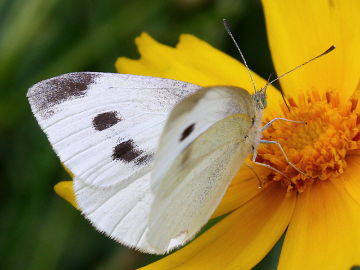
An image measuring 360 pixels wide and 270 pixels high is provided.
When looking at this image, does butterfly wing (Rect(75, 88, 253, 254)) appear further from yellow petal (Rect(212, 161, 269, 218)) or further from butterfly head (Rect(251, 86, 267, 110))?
yellow petal (Rect(212, 161, 269, 218))

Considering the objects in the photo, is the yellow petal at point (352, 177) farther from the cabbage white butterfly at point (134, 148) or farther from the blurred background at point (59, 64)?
the blurred background at point (59, 64)

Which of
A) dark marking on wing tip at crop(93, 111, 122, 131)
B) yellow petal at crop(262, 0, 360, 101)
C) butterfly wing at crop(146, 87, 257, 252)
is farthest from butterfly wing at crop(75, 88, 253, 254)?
yellow petal at crop(262, 0, 360, 101)

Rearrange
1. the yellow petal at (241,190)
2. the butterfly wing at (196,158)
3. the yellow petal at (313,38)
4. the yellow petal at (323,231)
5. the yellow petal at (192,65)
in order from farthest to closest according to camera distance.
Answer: the yellow petal at (192,65)
the yellow petal at (313,38)
the yellow petal at (241,190)
the yellow petal at (323,231)
the butterfly wing at (196,158)

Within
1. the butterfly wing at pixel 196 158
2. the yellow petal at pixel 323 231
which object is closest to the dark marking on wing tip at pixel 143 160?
the butterfly wing at pixel 196 158

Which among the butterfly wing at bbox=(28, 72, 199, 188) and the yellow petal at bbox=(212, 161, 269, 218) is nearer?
the butterfly wing at bbox=(28, 72, 199, 188)

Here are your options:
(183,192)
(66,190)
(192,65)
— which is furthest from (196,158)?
(192,65)

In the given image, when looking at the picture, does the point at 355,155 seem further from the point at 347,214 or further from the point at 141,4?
the point at 141,4
